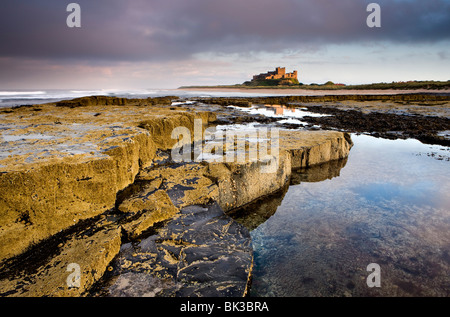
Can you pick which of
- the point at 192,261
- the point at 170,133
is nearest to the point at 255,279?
the point at 192,261

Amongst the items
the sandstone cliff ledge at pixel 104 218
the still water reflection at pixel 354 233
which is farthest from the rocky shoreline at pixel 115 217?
the still water reflection at pixel 354 233

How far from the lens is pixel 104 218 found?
103 inches

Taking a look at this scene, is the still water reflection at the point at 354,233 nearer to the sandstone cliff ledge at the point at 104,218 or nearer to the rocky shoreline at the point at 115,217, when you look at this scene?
the rocky shoreline at the point at 115,217

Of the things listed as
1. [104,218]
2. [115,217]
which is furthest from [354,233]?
[104,218]

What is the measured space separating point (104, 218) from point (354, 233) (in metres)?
3.44

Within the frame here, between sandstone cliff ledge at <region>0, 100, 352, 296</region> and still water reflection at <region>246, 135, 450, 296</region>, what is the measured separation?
0.61m

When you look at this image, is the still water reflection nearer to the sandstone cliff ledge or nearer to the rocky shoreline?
the rocky shoreline

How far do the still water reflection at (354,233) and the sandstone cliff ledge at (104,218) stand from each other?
605 millimetres

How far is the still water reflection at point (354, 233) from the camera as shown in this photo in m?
2.51

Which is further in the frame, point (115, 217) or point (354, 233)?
point (354, 233)

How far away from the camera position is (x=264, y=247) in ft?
10.2

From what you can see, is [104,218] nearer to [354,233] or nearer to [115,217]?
[115,217]

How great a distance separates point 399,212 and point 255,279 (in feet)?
9.99
